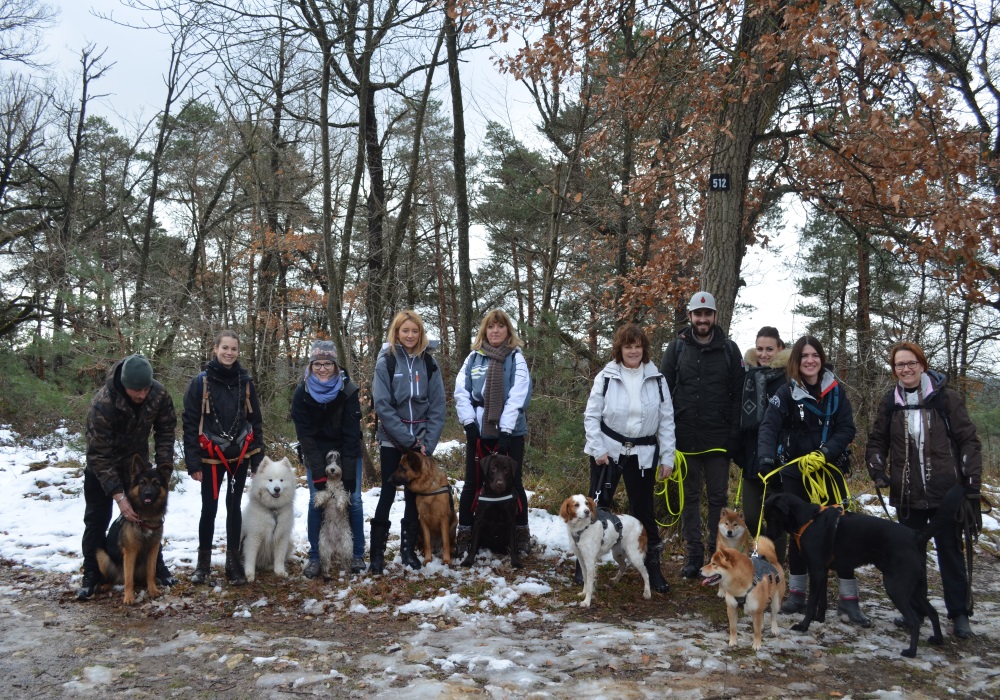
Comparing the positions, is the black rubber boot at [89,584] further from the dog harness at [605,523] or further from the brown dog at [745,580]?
the brown dog at [745,580]

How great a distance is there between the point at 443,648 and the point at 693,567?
2.40 metres

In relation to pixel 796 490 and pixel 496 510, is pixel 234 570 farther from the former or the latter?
pixel 796 490

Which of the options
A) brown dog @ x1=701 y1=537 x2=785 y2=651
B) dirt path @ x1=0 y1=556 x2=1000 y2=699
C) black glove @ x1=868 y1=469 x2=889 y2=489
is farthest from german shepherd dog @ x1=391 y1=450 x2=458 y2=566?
black glove @ x1=868 y1=469 x2=889 y2=489

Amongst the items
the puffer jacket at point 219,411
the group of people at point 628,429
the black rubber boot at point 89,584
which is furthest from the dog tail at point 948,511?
the black rubber boot at point 89,584

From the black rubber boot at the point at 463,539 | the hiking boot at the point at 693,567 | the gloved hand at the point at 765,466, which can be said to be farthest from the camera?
the black rubber boot at the point at 463,539

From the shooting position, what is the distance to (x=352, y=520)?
5.98 metres

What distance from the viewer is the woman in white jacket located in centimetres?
530

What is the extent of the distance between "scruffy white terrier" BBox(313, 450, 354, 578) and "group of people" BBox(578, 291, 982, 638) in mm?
2127

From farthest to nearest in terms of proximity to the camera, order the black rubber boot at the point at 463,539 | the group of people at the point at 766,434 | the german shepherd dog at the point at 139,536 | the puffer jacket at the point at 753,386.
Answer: the black rubber boot at the point at 463,539, the puffer jacket at the point at 753,386, the german shepherd dog at the point at 139,536, the group of people at the point at 766,434

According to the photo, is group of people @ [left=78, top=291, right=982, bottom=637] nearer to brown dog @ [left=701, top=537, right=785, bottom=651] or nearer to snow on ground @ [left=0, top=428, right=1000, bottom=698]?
snow on ground @ [left=0, top=428, right=1000, bottom=698]

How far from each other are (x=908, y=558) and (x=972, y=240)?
308cm

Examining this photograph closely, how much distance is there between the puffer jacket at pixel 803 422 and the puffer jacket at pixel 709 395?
1.59 feet

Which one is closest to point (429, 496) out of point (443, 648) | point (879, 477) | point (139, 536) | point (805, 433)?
point (443, 648)

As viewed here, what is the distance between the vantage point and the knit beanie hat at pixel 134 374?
16.6 feet
